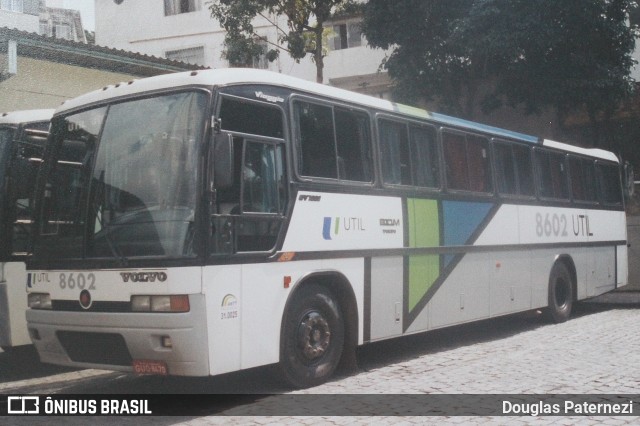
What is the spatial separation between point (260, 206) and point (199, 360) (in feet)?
5.01

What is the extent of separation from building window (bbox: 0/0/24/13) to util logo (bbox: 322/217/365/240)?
1572 cm

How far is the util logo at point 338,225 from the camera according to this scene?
8117mm

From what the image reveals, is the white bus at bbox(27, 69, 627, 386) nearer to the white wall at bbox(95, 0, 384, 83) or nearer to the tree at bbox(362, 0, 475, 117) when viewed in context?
the tree at bbox(362, 0, 475, 117)

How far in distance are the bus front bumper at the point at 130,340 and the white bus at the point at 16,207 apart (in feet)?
3.81

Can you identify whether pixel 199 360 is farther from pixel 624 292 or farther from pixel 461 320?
pixel 624 292

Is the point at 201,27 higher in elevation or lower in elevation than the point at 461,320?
higher

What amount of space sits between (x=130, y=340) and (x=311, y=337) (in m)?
1.89

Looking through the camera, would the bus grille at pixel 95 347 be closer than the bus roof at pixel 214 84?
Yes

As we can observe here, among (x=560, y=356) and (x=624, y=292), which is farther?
(x=624, y=292)

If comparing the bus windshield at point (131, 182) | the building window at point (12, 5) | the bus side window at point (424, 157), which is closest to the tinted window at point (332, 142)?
the bus side window at point (424, 157)

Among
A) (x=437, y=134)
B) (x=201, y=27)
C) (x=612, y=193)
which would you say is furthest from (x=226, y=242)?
(x=201, y=27)

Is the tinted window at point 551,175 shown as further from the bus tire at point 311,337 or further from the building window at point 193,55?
the building window at point 193,55

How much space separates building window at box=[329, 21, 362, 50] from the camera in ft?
108

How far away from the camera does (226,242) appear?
6840mm
